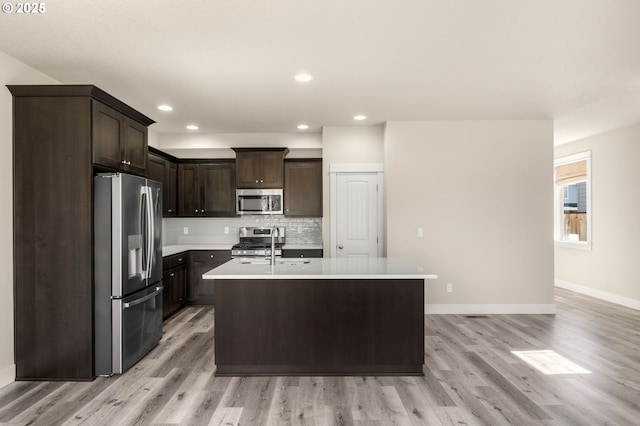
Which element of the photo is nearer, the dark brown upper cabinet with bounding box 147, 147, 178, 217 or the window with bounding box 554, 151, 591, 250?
the dark brown upper cabinet with bounding box 147, 147, 178, 217

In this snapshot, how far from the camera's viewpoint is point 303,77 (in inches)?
142

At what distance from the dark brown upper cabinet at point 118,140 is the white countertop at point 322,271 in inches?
53.4

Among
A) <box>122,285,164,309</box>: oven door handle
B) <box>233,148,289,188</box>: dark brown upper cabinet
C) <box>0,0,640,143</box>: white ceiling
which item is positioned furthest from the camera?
<box>233,148,289,188</box>: dark brown upper cabinet

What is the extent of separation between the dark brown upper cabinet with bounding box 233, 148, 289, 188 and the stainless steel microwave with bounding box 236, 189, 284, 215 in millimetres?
96

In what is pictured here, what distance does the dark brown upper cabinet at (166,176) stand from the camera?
5328mm

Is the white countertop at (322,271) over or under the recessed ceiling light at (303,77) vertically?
under

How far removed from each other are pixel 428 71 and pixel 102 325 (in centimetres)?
360

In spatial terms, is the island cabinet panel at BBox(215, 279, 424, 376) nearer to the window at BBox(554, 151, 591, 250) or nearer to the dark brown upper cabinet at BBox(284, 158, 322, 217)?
the dark brown upper cabinet at BBox(284, 158, 322, 217)

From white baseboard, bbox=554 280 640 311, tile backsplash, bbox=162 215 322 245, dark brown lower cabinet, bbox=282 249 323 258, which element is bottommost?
white baseboard, bbox=554 280 640 311

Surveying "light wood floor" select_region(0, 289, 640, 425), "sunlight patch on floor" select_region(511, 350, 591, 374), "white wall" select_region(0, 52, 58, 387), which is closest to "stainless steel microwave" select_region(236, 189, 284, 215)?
"light wood floor" select_region(0, 289, 640, 425)

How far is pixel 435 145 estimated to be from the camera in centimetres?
524

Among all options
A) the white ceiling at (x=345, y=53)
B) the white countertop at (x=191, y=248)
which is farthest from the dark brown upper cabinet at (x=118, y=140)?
the white countertop at (x=191, y=248)

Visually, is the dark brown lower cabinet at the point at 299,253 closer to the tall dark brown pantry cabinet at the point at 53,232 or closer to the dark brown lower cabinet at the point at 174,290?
the dark brown lower cabinet at the point at 174,290

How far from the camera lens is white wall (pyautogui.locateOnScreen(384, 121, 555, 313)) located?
5223 millimetres
